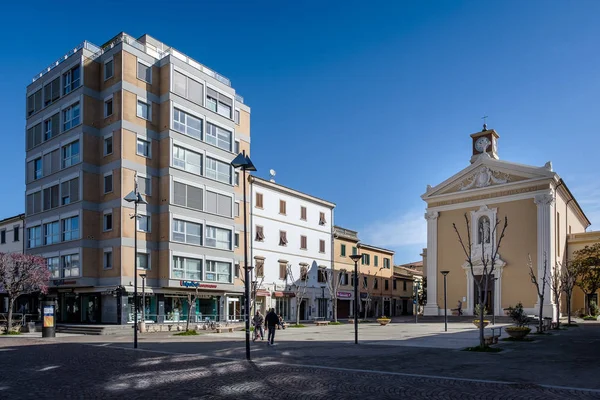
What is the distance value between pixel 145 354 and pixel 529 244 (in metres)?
42.2

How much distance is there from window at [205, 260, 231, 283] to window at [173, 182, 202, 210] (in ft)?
15.5

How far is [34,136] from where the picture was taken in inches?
1809

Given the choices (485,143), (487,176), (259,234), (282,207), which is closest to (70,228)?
(259,234)

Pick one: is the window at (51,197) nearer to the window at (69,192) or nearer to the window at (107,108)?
the window at (69,192)

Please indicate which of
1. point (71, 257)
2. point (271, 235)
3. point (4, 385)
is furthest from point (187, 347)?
point (271, 235)

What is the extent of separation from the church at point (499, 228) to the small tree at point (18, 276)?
34.2m

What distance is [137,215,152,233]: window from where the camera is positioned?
131 ft

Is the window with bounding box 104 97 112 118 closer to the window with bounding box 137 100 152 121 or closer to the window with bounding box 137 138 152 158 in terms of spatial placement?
the window with bounding box 137 100 152 121

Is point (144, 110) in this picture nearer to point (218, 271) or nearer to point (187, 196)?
point (187, 196)

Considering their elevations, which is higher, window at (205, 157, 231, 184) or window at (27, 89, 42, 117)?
window at (27, 89, 42, 117)

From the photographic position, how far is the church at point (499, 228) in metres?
51.3

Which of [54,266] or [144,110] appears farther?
[54,266]

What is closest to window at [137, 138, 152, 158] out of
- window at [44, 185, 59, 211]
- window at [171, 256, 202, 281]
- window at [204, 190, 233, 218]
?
window at [204, 190, 233, 218]

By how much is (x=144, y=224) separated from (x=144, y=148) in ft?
18.6
